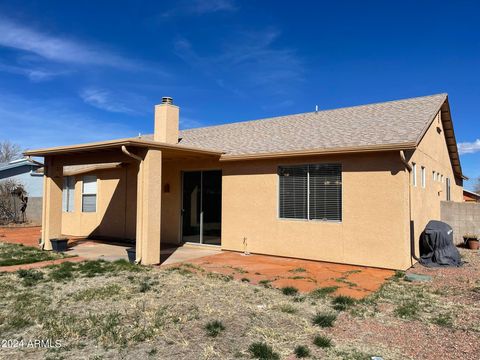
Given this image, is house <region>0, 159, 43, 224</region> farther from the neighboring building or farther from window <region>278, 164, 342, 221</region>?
the neighboring building

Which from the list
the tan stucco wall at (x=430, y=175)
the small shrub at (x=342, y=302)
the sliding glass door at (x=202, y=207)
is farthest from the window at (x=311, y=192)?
the small shrub at (x=342, y=302)

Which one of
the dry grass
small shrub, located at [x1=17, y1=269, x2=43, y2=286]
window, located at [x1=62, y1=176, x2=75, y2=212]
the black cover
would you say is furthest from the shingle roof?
small shrub, located at [x1=17, y1=269, x2=43, y2=286]

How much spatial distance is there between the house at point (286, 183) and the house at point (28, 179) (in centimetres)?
1022

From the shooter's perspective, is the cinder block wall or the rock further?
the cinder block wall

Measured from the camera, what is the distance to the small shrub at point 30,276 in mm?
7248

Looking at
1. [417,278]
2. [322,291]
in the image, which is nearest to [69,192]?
[322,291]

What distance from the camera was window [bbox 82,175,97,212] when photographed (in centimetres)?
1558

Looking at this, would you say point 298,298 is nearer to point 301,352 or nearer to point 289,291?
point 289,291

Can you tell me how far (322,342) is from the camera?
436 centimetres

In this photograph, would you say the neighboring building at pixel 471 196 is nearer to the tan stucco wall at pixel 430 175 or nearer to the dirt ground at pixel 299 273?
the tan stucco wall at pixel 430 175

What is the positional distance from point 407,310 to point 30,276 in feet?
23.9

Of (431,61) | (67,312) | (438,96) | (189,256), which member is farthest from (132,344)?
(431,61)

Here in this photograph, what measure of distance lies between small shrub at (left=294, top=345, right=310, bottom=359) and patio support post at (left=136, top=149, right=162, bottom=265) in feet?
18.5

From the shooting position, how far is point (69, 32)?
43.1ft
